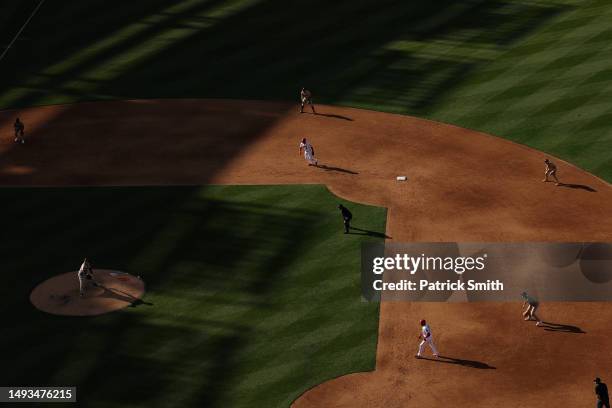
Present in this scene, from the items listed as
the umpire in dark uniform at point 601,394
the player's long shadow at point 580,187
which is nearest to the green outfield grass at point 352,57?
the player's long shadow at point 580,187

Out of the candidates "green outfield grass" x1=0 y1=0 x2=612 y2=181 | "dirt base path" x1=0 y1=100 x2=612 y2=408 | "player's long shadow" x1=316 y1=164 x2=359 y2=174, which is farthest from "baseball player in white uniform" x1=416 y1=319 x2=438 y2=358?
"green outfield grass" x1=0 y1=0 x2=612 y2=181

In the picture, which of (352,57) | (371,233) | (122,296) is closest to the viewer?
(122,296)

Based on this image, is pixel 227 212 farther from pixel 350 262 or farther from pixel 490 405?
pixel 490 405

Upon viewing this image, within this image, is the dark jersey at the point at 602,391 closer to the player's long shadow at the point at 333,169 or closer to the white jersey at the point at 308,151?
the player's long shadow at the point at 333,169

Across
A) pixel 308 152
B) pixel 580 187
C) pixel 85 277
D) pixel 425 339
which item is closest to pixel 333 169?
pixel 308 152

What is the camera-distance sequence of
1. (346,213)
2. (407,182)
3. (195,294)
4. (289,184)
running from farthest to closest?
(289,184)
(407,182)
(346,213)
(195,294)

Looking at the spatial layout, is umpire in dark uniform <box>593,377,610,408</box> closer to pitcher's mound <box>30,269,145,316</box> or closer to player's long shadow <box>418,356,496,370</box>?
player's long shadow <box>418,356,496,370</box>

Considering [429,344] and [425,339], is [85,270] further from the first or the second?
[429,344]

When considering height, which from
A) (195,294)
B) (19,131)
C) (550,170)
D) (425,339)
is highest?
(19,131)
